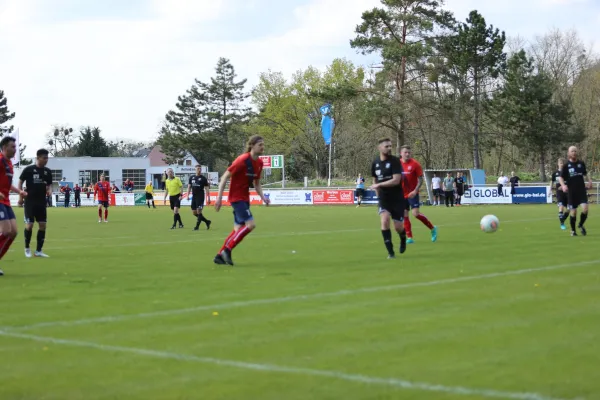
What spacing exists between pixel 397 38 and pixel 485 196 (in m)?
16.8

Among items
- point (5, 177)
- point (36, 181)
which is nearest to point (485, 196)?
point (36, 181)

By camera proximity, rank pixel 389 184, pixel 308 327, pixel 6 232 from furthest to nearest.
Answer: pixel 389 184, pixel 6 232, pixel 308 327

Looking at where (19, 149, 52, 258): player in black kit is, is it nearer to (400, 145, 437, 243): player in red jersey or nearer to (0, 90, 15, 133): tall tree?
(400, 145, 437, 243): player in red jersey

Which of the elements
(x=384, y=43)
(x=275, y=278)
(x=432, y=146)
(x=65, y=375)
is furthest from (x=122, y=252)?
(x=432, y=146)

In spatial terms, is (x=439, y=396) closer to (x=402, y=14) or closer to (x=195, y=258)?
(x=195, y=258)

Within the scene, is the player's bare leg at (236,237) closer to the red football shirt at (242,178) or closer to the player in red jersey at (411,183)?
the red football shirt at (242,178)

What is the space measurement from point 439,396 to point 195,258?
419 inches

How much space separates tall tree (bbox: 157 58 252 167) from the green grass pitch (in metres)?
91.8

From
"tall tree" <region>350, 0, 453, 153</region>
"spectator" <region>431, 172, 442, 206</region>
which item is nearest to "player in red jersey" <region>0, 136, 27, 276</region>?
"spectator" <region>431, 172, 442, 206</region>

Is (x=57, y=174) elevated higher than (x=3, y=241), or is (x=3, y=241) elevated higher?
(x=57, y=174)

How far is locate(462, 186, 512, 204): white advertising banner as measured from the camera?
48.1m

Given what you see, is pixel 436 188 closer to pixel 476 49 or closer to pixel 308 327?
pixel 476 49

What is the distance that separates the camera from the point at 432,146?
7856 centimetres

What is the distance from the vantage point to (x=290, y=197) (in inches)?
2153
